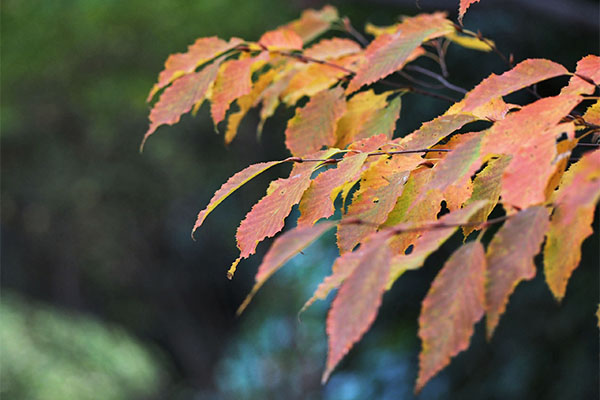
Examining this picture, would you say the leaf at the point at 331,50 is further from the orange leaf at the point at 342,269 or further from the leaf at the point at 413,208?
the orange leaf at the point at 342,269

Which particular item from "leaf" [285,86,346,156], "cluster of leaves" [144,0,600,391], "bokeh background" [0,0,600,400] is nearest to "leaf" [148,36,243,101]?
"cluster of leaves" [144,0,600,391]

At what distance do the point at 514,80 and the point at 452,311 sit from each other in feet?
0.74

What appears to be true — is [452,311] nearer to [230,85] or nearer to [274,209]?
[274,209]

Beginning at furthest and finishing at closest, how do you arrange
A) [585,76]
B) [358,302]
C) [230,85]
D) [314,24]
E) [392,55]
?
[314,24], [230,85], [392,55], [585,76], [358,302]

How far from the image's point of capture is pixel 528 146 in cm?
45

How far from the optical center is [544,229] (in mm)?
416

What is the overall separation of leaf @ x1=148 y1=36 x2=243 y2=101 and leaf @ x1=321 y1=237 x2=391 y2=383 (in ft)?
1.54

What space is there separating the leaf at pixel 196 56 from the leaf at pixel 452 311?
1.58 ft

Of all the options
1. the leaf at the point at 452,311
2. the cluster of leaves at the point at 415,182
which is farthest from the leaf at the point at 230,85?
the leaf at the point at 452,311

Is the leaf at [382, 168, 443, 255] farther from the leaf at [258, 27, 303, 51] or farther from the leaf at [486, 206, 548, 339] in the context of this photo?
the leaf at [258, 27, 303, 51]

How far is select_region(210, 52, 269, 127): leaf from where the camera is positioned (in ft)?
2.64

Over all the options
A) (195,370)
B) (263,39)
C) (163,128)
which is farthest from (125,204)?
(263,39)

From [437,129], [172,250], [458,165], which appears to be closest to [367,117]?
[437,129]

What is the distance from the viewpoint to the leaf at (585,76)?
0.51m
